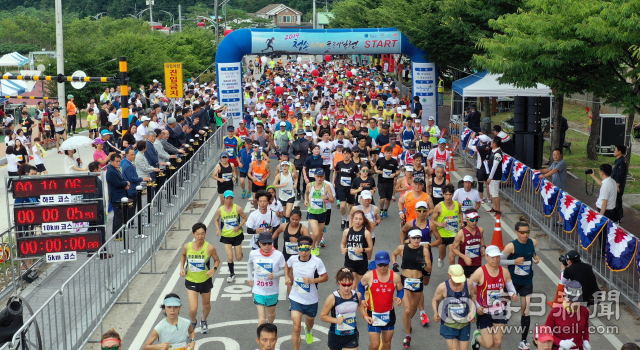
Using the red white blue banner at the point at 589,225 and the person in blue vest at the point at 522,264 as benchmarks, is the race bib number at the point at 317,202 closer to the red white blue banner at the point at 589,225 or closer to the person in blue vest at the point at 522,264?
the person in blue vest at the point at 522,264

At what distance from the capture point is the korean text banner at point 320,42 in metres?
27.7

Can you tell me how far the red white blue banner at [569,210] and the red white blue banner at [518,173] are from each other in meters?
2.58

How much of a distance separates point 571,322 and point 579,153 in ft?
60.7

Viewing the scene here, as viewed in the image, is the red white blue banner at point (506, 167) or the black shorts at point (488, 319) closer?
the black shorts at point (488, 319)

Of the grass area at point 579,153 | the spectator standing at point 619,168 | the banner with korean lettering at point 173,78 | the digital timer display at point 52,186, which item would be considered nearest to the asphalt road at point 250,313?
the digital timer display at point 52,186

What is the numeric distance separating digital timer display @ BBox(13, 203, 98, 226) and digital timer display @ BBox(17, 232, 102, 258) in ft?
0.83

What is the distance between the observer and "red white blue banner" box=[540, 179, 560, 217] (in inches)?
545

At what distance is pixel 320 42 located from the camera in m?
27.7

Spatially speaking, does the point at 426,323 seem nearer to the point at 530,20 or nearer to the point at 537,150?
the point at 530,20

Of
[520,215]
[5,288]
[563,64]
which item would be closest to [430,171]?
[520,215]

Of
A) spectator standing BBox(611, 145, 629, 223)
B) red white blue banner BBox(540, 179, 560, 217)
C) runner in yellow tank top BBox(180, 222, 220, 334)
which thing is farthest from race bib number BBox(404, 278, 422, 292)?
spectator standing BBox(611, 145, 629, 223)

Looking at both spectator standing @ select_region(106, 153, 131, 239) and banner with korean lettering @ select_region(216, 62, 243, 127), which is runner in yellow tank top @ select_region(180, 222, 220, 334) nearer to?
spectator standing @ select_region(106, 153, 131, 239)

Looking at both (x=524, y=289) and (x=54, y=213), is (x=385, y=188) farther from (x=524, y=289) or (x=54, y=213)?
(x=54, y=213)

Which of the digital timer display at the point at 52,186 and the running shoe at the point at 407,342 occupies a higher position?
the digital timer display at the point at 52,186
